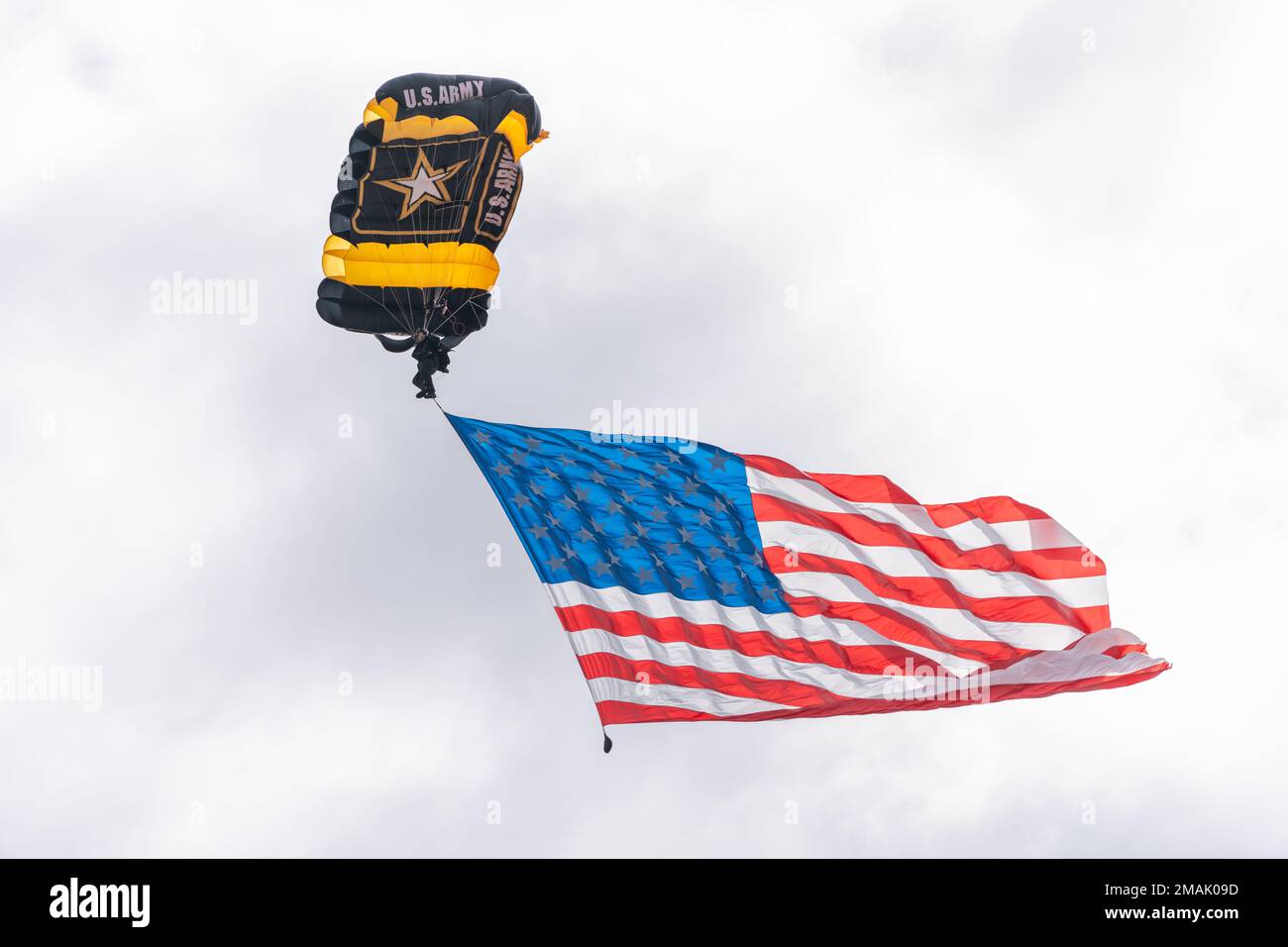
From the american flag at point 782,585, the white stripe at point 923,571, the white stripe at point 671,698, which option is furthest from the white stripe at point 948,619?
the white stripe at point 671,698

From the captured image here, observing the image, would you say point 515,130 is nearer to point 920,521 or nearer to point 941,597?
point 920,521

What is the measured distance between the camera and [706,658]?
83.8 ft

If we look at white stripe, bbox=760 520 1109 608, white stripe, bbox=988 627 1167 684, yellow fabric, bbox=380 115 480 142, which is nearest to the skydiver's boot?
yellow fabric, bbox=380 115 480 142

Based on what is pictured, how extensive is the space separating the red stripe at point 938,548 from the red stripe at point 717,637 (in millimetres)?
1325

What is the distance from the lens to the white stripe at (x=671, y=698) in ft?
82.7

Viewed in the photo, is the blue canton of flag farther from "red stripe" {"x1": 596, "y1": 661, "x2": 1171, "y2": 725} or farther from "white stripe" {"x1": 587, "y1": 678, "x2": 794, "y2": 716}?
"red stripe" {"x1": 596, "y1": 661, "x2": 1171, "y2": 725}

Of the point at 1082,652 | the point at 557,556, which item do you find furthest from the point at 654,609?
the point at 1082,652

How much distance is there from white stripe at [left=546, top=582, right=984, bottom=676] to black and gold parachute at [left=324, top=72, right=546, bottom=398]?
13.4 feet

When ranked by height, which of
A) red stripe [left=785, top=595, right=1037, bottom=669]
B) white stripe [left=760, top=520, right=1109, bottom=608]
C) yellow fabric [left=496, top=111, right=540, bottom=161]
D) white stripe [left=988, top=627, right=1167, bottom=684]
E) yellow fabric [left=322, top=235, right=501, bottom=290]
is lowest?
white stripe [left=988, top=627, right=1167, bottom=684]

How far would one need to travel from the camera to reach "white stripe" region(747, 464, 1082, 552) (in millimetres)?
25344

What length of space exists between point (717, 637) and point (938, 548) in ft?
9.82

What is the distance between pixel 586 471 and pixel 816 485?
294 cm

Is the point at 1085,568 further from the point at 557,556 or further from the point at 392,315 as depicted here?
the point at 392,315

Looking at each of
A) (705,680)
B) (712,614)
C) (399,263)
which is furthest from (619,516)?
(399,263)
